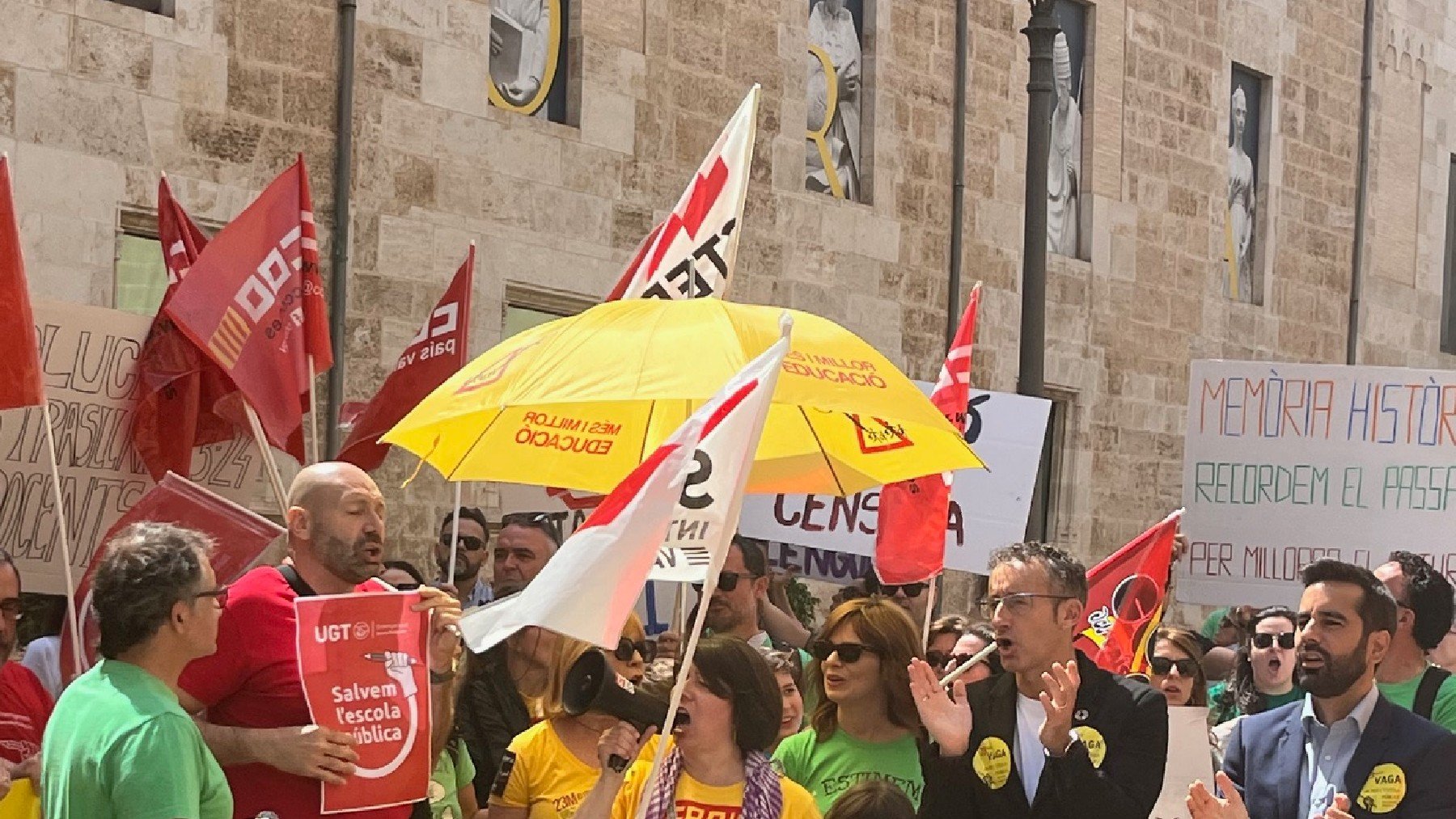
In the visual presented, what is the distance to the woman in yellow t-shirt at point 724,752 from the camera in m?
5.97

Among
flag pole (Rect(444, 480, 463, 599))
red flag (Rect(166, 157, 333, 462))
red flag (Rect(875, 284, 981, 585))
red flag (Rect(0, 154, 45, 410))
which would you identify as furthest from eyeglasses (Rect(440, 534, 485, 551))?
red flag (Rect(0, 154, 45, 410))

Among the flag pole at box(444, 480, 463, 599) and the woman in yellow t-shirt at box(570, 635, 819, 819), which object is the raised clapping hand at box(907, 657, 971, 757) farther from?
the flag pole at box(444, 480, 463, 599)

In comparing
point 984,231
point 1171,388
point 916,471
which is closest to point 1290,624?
point 916,471

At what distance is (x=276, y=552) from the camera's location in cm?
1084

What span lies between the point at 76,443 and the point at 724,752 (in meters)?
3.60

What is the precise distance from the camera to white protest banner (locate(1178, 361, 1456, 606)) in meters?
13.0

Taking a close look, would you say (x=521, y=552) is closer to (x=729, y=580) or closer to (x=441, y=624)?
(x=729, y=580)

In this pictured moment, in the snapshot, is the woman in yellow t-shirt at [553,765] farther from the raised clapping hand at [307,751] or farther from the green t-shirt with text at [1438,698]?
the green t-shirt with text at [1438,698]

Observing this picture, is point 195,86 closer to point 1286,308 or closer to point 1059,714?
point 1059,714

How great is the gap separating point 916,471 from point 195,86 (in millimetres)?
5329

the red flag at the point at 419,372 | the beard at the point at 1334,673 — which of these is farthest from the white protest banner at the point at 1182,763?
the red flag at the point at 419,372

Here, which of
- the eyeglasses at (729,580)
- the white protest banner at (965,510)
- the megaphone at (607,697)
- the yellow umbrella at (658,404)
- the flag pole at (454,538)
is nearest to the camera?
the megaphone at (607,697)

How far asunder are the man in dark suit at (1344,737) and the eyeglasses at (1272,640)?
3.59 m

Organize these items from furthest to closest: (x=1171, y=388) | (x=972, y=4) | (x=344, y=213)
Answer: (x=1171, y=388)
(x=972, y=4)
(x=344, y=213)
